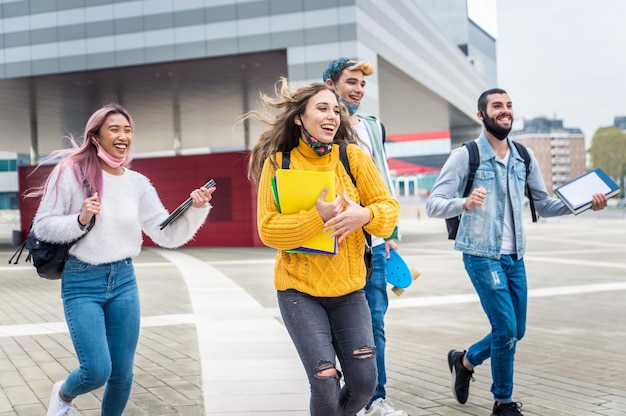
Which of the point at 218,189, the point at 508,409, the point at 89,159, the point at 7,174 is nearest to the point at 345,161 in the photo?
the point at 89,159

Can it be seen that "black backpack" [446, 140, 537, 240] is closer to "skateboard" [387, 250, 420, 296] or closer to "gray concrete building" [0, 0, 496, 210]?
"skateboard" [387, 250, 420, 296]

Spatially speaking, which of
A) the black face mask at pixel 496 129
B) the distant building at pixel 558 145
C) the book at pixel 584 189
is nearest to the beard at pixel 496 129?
the black face mask at pixel 496 129

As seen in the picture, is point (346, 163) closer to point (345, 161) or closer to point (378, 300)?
point (345, 161)

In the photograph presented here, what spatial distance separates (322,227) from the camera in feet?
10.8

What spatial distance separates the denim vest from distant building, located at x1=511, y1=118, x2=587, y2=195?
18256cm

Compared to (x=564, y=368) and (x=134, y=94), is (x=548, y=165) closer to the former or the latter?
(x=134, y=94)

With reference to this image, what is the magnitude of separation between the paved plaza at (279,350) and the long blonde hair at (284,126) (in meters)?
2.05

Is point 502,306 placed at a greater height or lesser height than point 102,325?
lesser

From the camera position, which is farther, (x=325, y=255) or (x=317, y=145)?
(x=317, y=145)

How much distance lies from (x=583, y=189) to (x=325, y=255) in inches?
93.5

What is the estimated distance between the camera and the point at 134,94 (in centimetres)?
3212

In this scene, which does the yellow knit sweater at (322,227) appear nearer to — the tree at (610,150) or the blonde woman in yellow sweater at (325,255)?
the blonde woman in yellow sweater at (325,255)

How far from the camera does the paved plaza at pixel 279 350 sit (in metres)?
5.19

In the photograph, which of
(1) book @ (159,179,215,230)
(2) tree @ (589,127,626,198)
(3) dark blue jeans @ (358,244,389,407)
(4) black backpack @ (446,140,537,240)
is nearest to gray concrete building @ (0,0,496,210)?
(4) black backpack @ (446,140,537,240)
